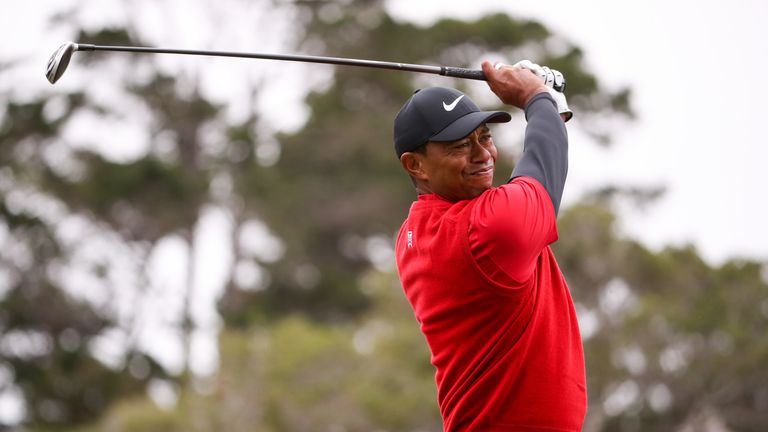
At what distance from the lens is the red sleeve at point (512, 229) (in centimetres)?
355

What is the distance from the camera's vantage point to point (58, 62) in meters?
4.63

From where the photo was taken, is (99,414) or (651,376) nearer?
(651,376)

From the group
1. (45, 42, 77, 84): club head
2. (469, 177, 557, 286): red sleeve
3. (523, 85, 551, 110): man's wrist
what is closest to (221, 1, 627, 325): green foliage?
(45, 42, 77, 84): club head

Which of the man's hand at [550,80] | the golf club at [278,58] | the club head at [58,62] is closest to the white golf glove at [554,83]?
the man's hand at [550,80]

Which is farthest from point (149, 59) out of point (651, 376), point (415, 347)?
point (651, 376)

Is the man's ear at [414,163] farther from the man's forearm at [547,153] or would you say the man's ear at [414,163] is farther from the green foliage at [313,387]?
the green foliage at [313,387]

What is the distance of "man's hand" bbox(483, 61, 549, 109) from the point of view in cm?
392

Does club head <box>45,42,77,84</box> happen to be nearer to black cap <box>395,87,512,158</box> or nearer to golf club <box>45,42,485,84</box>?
golf club <box>45,42,485,84</box>

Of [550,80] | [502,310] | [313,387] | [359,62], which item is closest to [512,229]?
[502,310]

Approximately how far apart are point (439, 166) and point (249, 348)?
17.2 m

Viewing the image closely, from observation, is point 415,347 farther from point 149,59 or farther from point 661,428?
point 149,59

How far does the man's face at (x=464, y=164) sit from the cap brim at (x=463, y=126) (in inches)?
0.9

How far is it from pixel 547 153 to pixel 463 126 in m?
0.27

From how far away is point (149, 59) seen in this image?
94.2ft
